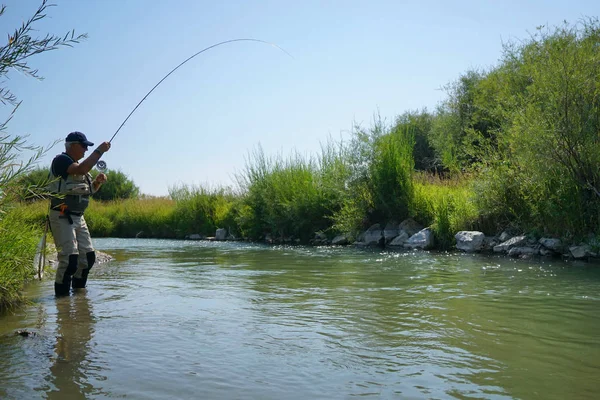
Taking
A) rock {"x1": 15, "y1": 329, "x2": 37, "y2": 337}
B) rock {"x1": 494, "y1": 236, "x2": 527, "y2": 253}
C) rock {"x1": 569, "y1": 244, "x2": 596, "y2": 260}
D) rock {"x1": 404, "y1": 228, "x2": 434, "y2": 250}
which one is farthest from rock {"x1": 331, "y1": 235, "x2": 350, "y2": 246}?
rock {"x1": 15, "y1": 329, "x2": 37, "y2": 337}

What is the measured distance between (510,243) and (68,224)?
10314mm

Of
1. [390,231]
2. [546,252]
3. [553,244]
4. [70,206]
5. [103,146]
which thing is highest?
[103,146]

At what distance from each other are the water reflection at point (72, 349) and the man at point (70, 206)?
1.46ft

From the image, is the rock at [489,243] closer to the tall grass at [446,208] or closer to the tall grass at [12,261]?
the tall grass at [446,208]

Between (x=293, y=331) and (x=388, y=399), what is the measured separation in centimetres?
199

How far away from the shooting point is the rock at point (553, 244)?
12398 millimetres

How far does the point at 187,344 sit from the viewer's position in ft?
15.8

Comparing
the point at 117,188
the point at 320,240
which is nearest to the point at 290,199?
the point at 320,240

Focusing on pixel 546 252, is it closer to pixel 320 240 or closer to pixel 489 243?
pixel 489 243

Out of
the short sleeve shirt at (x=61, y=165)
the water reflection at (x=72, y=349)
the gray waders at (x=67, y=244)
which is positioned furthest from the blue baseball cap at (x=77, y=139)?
the water reflection at (x=72, y=349)

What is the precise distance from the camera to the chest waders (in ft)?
23.2

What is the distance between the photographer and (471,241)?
14.1m

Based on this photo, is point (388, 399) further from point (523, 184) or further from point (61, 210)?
point (523, 184)

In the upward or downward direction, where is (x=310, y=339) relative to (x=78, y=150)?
downward
